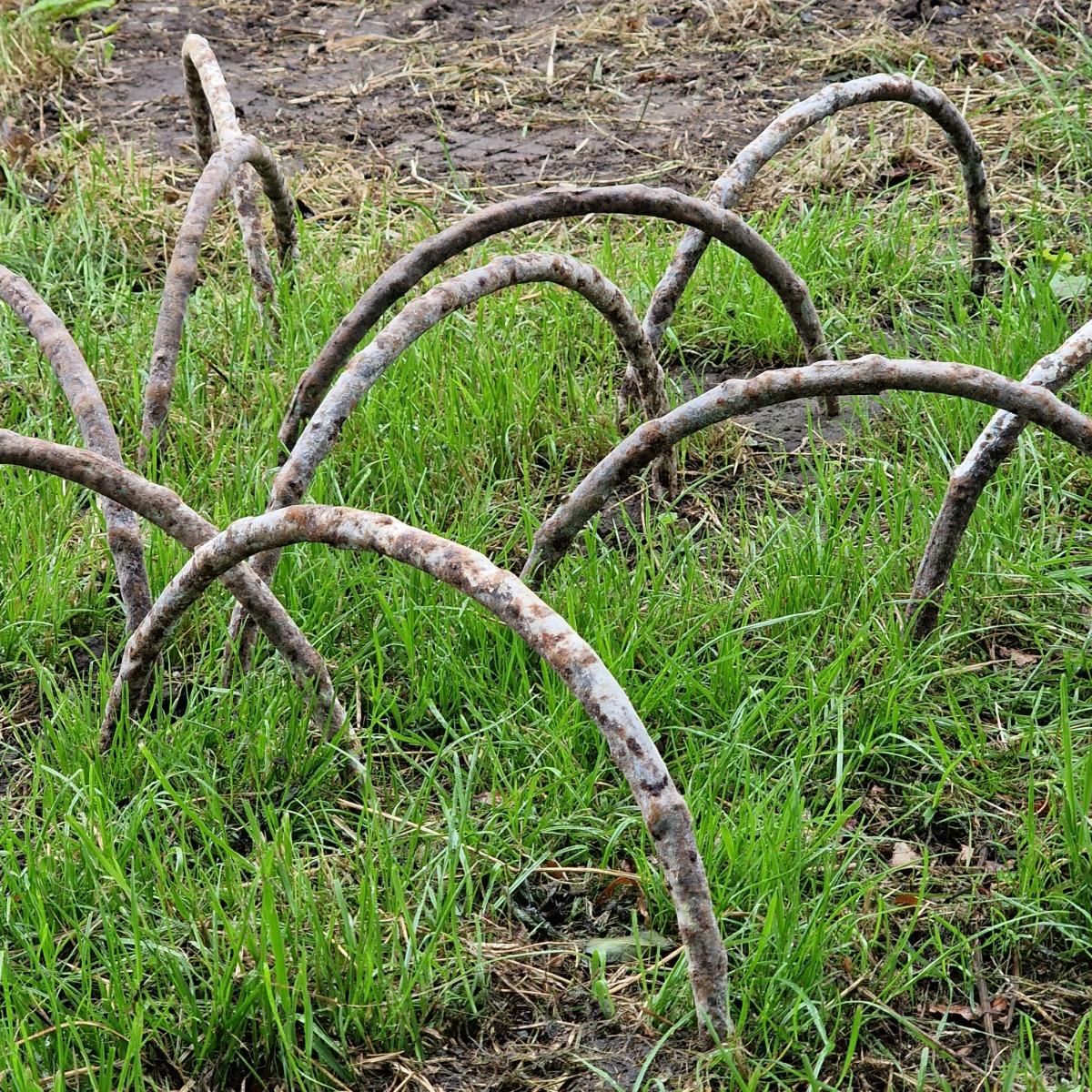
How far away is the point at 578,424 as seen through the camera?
10.3 feet

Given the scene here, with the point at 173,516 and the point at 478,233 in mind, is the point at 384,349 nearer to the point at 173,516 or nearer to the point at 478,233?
the point at 478,233

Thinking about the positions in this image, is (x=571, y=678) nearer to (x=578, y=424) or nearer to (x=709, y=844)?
(x=709, y=844)

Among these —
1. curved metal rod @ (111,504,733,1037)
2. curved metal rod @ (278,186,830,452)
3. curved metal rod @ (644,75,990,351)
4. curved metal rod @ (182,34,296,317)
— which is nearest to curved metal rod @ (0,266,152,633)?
curved metal rod @ (278,186,830,452)

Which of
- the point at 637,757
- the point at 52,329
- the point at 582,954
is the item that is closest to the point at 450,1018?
the point at 582,954

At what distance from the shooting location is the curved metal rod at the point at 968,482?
7.50 ft

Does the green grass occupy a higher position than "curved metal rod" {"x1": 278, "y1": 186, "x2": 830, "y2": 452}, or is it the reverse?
"curved metal rod" {"x1": 278, "y1": 186, "x2": 830, "y2": 452}

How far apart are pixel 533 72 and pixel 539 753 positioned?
389cm

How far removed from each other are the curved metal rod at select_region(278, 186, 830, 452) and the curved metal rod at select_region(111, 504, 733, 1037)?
0.64 m

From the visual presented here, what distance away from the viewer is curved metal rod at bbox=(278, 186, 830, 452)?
2.37m

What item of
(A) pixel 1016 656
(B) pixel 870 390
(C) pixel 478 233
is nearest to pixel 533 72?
(C) pixel 478 233

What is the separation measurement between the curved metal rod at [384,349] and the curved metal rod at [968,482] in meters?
0.76

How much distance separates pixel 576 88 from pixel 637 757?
4.25 meters

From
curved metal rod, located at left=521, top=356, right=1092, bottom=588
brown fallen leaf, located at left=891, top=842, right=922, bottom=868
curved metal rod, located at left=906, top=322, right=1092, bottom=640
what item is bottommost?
brown fallen leaf, located at left=891, top=842, right=922, bottom=868

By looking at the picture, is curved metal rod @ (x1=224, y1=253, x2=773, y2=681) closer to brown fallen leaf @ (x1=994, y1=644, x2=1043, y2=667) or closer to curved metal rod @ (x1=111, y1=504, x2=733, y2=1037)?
curved metal rod @ (x1=111, y1=504, x2=733, y2=1037)
